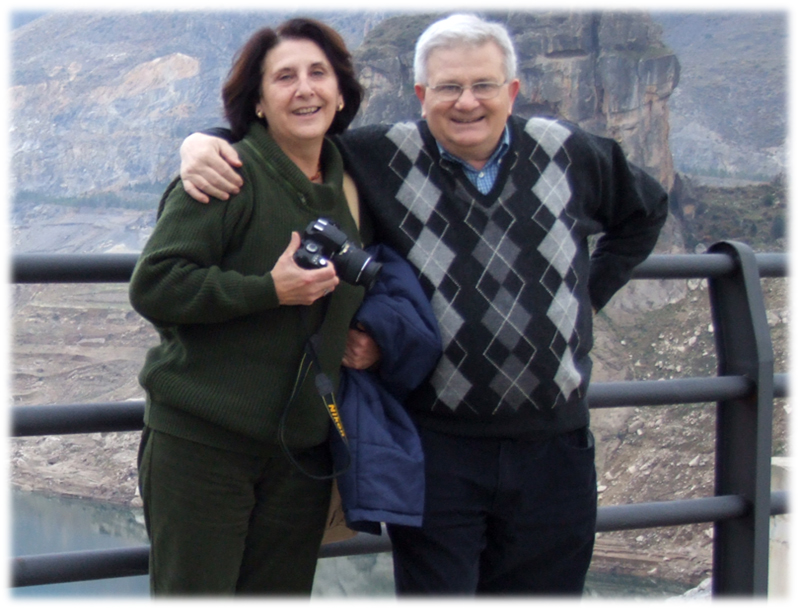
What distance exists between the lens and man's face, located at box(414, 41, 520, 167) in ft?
5.92

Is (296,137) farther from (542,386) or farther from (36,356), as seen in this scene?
(36,356)

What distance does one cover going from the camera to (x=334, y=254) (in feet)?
5.17

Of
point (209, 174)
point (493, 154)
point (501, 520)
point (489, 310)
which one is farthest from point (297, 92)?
point (501, 520)

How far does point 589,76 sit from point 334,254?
6589 centimetres

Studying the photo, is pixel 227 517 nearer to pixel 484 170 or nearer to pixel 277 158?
pixel 277 158

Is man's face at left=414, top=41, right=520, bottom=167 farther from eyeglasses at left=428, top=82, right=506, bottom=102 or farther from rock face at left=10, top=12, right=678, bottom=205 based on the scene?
rock face at left=10, top=12, right=678, bottom=205

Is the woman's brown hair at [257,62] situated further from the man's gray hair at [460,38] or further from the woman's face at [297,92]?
the man's gray hair at [460,38]

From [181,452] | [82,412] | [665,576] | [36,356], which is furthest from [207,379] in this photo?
[36,356]

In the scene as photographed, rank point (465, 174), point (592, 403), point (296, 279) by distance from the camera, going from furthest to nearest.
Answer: point (592, 403), point (465, 174), point (296, 279)

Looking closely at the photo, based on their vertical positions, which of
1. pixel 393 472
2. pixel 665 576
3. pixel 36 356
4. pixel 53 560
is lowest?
pixel 665 576

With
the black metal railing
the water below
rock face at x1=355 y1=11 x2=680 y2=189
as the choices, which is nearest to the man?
the black metal railing

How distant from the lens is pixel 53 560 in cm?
184

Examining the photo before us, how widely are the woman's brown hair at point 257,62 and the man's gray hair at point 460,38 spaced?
0.55 feet

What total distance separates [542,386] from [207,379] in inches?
27.0
